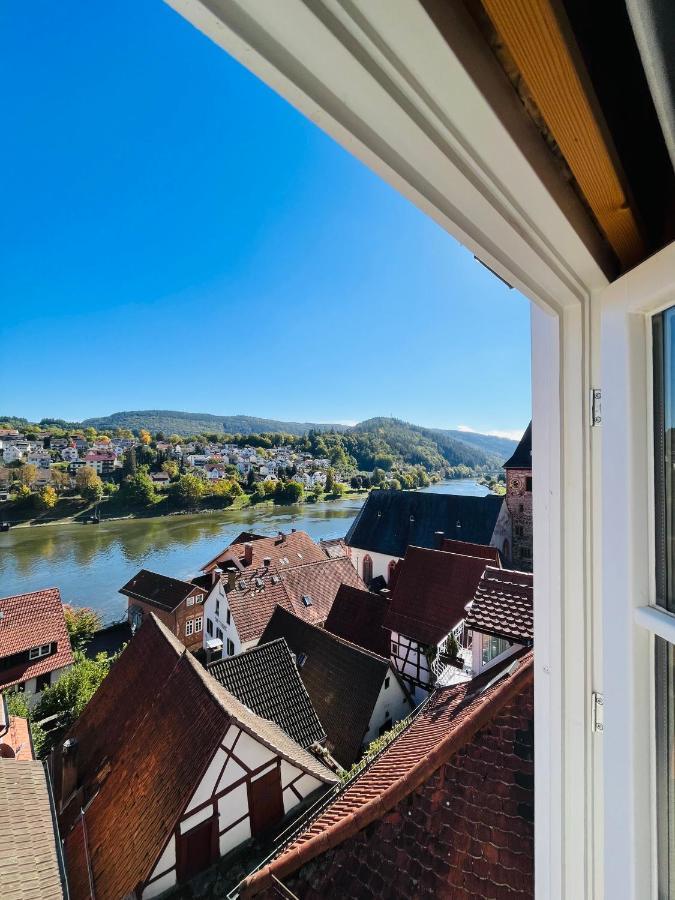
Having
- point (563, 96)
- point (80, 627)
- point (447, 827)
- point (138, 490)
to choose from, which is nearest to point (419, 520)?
point (80, 627)

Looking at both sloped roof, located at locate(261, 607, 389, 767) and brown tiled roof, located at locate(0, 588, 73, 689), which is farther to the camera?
brown tiled roof, located at locate(0, 588, 73, 689)

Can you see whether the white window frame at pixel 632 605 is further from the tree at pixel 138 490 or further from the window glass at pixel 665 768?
the tree at pixel 138 490

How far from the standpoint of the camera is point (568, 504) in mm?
870

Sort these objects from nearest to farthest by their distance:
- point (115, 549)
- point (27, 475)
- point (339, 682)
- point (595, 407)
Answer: point (595, 407)
point (339, 682)
point (115, 549)
point (27, 475)

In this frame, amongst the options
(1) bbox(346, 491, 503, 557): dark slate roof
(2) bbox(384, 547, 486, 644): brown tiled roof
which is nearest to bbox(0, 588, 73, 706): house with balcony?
(2) bbox(384, 547, 486, 644): brown tiled roof

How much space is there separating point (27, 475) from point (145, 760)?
3812 cm

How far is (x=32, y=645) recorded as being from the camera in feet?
28.3

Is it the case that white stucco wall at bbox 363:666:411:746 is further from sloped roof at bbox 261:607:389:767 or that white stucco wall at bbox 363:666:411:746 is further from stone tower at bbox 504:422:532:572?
stone tower at bbox 504:422:532:572

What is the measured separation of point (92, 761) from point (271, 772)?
2177mm

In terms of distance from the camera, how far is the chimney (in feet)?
13.5

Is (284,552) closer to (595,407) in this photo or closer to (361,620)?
(361,620)

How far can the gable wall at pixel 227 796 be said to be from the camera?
123 inches

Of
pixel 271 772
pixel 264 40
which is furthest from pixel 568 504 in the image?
pixel 271 772

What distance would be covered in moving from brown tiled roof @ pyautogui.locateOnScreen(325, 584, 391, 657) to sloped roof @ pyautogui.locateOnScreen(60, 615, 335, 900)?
3273mm
